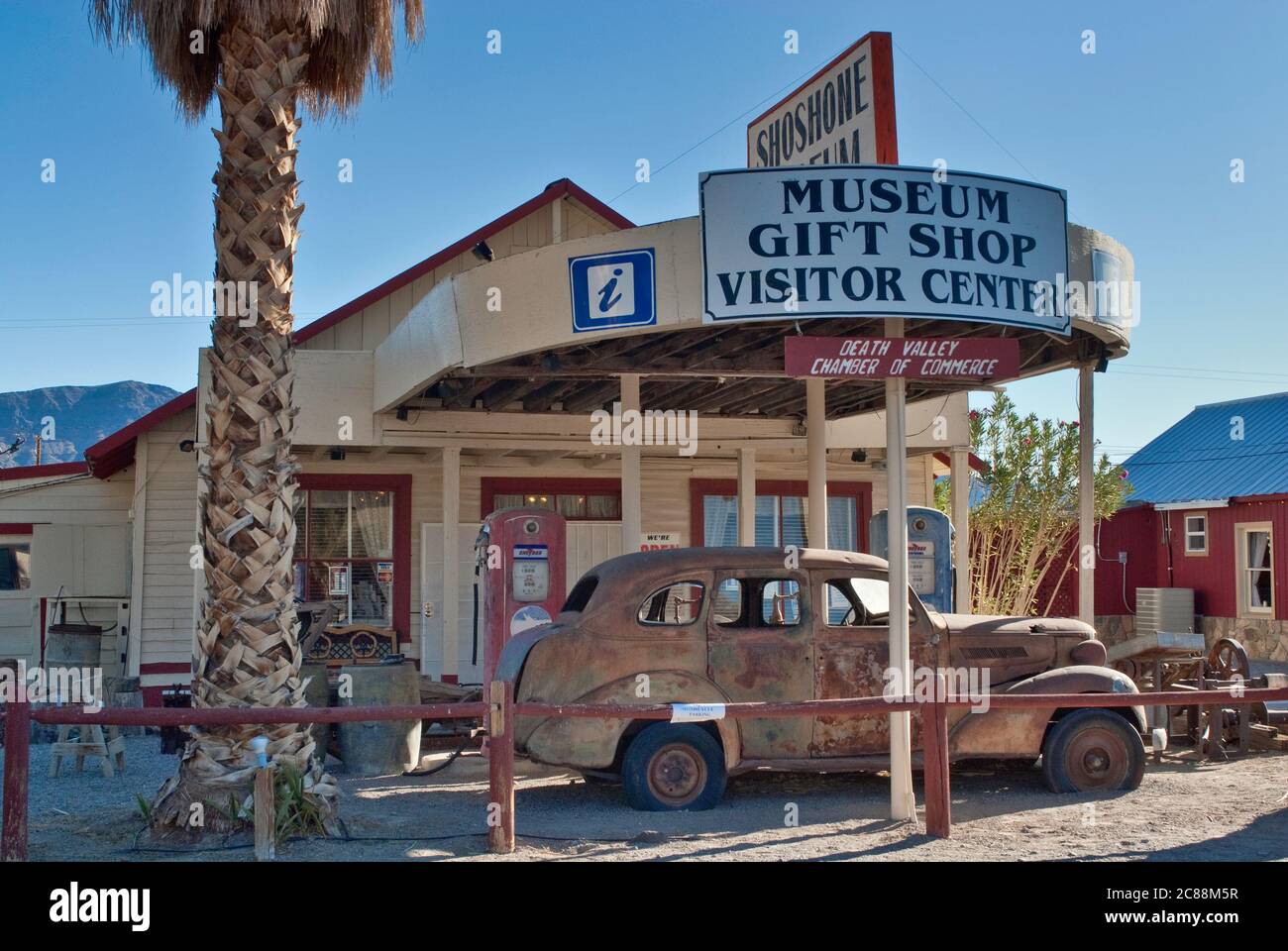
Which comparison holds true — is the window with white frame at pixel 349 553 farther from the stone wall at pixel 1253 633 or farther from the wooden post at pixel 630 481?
the stone wall at pixel 1253 633

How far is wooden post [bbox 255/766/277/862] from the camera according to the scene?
7230mm

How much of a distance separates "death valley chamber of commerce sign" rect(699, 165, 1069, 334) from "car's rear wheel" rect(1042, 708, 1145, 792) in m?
2.99

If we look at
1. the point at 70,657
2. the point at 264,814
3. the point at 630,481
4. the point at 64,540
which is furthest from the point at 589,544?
the point at 264,814

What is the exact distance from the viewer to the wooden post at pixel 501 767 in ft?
24.1

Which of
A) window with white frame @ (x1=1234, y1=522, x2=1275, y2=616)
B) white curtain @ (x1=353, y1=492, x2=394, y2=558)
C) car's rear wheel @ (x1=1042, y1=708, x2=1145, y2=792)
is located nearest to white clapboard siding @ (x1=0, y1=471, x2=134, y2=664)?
white curtain @ (x1=353, y1=492, x2=394, y2=558)

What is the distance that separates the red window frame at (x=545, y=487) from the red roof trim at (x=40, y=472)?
16.9ft

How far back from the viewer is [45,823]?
8305 mm

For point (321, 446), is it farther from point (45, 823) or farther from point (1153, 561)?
point (1153, 561)

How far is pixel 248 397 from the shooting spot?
802cm

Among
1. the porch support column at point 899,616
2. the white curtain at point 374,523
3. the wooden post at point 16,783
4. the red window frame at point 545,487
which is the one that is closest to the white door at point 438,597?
the white curtain at point 374,523

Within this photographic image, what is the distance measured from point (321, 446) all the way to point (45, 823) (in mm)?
7125

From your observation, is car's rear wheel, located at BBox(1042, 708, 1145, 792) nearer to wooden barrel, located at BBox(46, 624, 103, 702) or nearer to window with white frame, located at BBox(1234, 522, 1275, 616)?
wooden barrel, located at BBox(46, 624, 103, 702)
